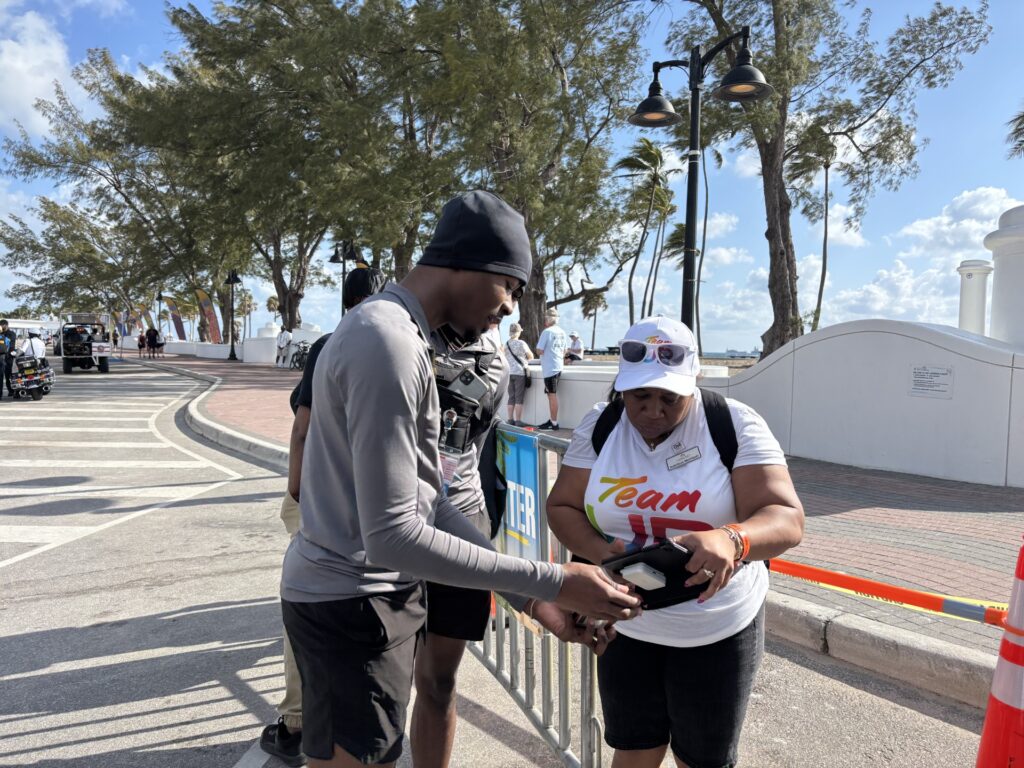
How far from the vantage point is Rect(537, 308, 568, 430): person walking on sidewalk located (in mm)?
11891

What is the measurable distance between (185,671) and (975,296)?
13.4 m

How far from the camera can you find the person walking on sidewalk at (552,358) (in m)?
11.9

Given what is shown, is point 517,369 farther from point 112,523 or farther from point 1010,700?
point 1010,700

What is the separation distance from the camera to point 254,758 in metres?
2.87

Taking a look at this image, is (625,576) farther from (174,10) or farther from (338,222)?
(174,10)

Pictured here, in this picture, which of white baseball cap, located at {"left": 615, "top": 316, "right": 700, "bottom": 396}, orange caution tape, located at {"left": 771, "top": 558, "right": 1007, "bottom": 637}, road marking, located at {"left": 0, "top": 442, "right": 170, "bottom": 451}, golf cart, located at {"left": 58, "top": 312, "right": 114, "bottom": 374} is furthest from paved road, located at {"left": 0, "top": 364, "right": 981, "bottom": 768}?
golf cart, located at {"left": 58, "top": 312, "right": 114, "bottom": 374}

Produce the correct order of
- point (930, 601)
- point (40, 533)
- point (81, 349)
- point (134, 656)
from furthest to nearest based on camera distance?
point (81, 349)
point (40, 533)
point (134, 656)
point (930, 601)

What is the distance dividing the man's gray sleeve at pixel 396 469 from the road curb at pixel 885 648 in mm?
2965

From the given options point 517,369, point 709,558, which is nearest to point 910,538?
point 709,558

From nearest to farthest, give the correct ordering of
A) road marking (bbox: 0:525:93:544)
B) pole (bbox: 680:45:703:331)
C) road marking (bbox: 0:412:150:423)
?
1. road marking (bbox: 0:525:93:544)
2. pole (bbox: 680:45:703:331)
3. road marking (bbox: 0:412:150:423)

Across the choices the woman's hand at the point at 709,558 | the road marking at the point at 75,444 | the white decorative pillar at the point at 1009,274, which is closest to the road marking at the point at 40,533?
the road marking at the point at 75,444

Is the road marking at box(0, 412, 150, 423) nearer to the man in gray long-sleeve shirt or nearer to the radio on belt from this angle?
the man in gray long-sleeve shirt

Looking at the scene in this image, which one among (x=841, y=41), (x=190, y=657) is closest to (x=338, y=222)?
(x=841, y=41)

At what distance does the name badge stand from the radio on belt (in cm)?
41
